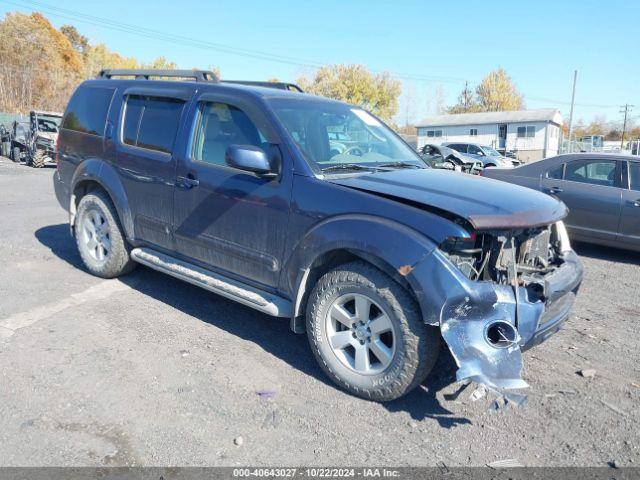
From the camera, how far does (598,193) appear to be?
768cm

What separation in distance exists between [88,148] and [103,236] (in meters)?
0.93

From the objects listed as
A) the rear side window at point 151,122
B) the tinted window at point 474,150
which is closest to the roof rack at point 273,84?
the rear side window at point 151,122

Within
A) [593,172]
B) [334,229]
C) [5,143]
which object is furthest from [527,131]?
[334,229]

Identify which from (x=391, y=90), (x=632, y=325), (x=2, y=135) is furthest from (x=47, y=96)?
(x=632, y=325)

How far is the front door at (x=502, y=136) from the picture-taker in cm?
5444

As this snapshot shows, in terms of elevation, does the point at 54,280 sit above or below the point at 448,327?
below

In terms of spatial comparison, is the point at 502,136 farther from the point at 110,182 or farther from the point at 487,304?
the point at 487,304

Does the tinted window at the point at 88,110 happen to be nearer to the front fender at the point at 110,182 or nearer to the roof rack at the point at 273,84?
the front fender at the point at 110,182

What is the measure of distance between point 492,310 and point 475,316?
4.2 inches

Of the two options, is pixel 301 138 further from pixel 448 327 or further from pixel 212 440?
pixel 212 440

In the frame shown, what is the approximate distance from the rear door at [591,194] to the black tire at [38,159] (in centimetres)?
1816

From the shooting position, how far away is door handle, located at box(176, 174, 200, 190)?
4352 millimetres

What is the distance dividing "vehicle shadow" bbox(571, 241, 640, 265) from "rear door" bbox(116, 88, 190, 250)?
620 centimetres

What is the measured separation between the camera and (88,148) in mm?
5566
